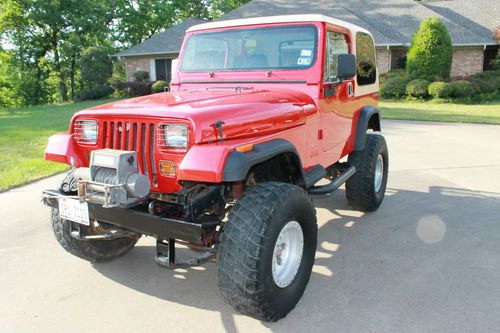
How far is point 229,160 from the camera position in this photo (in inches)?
104

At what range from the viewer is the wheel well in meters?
3.48

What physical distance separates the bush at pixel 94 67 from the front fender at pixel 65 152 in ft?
84.6

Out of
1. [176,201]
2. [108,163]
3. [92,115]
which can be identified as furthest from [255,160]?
[92,115]

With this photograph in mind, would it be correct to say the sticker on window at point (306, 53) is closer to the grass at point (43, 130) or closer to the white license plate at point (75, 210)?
the white license plate at point (75, 210)

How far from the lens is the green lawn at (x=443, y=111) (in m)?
13.9

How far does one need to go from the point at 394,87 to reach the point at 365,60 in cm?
1595

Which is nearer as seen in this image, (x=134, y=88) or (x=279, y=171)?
(x=279, y=171)

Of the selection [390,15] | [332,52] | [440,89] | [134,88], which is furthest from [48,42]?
[332,52]

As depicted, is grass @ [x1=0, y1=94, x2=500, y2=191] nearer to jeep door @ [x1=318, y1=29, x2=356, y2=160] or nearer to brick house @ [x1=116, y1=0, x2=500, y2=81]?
brick house @ [x1=116, y1=0, x2=500, y2=81]

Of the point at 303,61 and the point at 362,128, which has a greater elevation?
the point at 303,61

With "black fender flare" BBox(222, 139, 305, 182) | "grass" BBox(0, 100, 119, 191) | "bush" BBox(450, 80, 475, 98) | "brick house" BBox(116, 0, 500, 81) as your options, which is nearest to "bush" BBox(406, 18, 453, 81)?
"bush" BBox(450, 80, 475, 98)

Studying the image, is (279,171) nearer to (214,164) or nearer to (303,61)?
(303,61)

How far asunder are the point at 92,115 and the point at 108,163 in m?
0.58

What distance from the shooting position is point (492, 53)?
23219 millimetres
